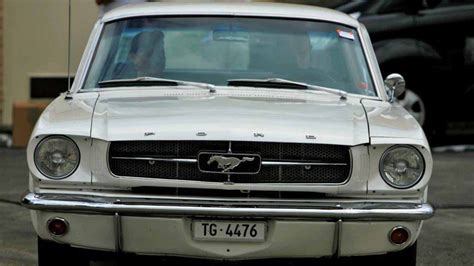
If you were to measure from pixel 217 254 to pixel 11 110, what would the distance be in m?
7.78

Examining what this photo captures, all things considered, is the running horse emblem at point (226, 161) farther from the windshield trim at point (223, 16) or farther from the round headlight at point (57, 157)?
the windshield trim at point (223, 16)

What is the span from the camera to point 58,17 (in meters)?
12.5

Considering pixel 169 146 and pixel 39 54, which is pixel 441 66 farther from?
pixel 169 146

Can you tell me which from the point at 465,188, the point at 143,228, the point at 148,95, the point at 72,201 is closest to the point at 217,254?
the point at 143,228

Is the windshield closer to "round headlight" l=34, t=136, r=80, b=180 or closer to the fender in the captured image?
"round headlight" l=34, t=136, r=80, b=180

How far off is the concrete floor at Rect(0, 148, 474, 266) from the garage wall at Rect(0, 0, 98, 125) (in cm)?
155

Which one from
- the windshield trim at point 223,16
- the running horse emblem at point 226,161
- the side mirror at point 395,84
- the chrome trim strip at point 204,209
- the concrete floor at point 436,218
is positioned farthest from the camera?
the concrete floor at point 436,218

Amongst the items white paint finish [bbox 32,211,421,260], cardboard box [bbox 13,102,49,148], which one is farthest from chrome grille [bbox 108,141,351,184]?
cardboard box [bbox 13,102,49,148]

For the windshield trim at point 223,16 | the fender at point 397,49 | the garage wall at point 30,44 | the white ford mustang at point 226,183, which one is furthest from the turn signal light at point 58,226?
the garage wall at point 30,44

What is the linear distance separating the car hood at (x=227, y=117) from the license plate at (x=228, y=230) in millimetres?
382

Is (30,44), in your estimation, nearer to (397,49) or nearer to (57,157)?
(397,49)

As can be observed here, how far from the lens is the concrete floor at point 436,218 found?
689cm

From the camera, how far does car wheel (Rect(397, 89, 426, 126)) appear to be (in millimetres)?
11398

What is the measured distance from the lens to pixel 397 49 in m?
11.3
